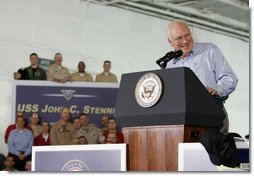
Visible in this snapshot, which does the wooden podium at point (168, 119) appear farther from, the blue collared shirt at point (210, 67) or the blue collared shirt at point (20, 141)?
the blue collared shirt at point (20, 141)

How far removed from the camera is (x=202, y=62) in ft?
8.26

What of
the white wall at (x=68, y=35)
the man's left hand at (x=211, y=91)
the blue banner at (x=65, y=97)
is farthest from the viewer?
the blue banner at (x=65, y=97)

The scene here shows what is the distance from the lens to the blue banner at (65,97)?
485 cm

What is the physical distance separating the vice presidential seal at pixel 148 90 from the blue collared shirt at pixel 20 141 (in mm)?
2134

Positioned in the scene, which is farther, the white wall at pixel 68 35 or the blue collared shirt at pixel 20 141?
the white wall at pixel 68 35

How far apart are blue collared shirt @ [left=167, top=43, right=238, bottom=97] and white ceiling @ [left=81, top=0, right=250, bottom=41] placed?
35.5 inches

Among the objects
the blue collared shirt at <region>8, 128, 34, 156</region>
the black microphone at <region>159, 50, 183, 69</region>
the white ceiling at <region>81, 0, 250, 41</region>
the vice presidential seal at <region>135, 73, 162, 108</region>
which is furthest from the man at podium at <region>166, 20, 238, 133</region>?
the blue collared shirt at <region>8, 128, 34, 156</region>

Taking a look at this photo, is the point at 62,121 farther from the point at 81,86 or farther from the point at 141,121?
the point at 141,121

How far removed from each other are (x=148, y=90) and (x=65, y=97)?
2.91 m

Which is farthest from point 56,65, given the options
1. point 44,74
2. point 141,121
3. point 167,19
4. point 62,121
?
point 141,121

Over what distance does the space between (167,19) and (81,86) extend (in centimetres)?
136

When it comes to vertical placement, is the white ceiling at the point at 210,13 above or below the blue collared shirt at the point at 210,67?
above

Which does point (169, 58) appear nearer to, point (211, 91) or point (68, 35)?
point (211, 91)

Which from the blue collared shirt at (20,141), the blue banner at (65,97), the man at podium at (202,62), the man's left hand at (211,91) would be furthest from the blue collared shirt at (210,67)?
the blue banner at (65,97)
